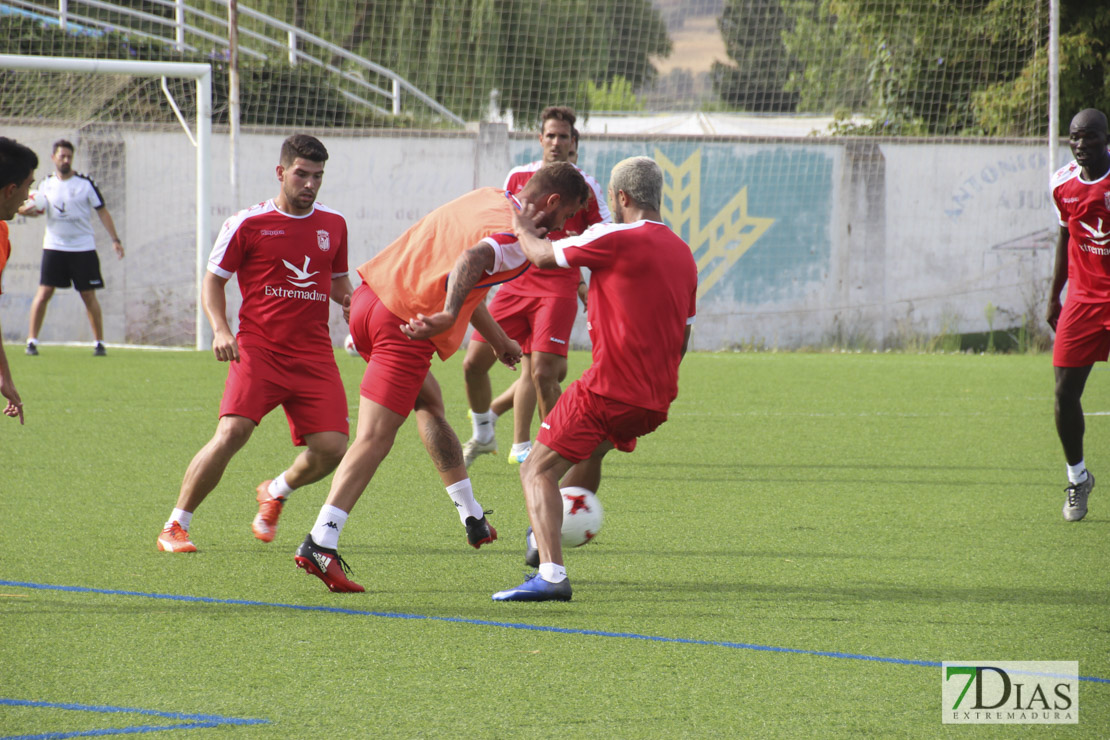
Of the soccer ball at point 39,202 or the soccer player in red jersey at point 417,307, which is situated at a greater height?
the soccer ball at point 39,202

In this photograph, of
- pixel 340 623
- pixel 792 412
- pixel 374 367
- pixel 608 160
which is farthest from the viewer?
pixel 608 160

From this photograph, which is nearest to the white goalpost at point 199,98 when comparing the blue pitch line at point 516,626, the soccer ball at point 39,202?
the soccer ball at point 39,202

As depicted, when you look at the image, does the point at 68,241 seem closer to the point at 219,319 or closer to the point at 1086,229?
the point at 219,319

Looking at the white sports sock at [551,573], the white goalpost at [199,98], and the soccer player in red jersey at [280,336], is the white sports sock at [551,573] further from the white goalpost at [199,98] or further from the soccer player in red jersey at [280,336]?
the white goalpost at [199,98]

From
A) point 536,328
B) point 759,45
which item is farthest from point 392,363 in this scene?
point 759,45

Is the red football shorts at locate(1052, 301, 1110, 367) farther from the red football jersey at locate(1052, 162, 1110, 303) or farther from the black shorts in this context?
the black shorts

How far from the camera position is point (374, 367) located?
4.78m

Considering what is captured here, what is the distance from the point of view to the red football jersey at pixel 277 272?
528 cm

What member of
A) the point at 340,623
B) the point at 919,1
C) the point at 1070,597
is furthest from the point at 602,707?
the point at 919,1

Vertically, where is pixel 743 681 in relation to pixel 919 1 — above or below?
below

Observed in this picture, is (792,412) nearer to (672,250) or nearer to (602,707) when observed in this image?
(672,250)

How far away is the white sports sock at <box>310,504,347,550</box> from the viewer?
14.8 ft

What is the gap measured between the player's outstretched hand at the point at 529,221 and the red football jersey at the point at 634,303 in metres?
0.14

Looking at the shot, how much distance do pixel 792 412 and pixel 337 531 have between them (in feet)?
21.4
